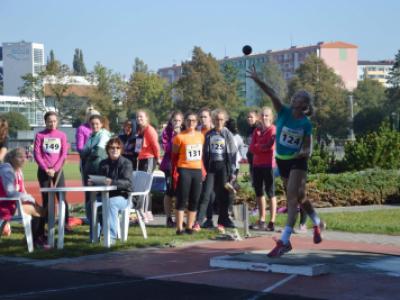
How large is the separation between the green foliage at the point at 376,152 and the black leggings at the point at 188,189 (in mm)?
9671

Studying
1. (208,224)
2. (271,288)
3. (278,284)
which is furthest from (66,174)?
(271,288)

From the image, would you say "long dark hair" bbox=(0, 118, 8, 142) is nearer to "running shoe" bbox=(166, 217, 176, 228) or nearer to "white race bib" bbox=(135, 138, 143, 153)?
"white race bib" bbox=(135, 138, 143, 153)

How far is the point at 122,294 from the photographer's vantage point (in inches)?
289

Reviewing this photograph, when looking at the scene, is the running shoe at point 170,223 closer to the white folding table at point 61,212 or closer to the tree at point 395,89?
the white folding table at point 61,212

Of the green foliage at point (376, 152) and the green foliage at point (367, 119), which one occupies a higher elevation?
the green foliage at point (367, 119)

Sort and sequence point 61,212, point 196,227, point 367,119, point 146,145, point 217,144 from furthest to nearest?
1. point 367,119
2. point 146,145
3. point 217,144
4. point 196,227
5. point 61,212

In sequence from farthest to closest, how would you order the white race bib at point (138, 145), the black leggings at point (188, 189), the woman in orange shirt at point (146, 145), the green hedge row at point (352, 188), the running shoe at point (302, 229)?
the green hedge row at point (352, 188) < the white race bib at point (138, 145) < the woman in orange shirt at point (146, 145) < the running shoe at point (302, 229) < the black leggings at point (188, 189)

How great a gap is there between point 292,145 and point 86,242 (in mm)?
3920

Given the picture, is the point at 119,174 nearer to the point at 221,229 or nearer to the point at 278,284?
the point at 221,229

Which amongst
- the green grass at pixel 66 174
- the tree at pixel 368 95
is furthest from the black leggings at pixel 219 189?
the tree at pixel 368 95

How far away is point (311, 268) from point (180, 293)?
153cm

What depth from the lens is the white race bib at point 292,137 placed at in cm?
888

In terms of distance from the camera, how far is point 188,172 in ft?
39.4

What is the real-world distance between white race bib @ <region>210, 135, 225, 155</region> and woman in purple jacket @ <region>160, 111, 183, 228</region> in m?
1.23
